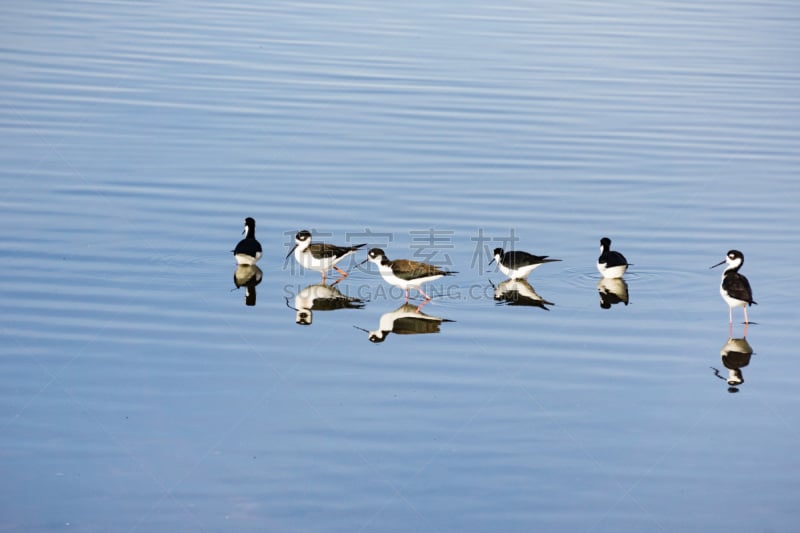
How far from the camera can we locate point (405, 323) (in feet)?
51.7

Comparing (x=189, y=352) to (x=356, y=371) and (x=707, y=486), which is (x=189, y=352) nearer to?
(x=356, y=371)

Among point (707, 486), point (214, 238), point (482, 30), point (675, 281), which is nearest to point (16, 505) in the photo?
point (707, 486)

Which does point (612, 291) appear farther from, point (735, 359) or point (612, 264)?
point (735, 359)

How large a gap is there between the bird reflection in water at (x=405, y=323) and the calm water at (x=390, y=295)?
7 centimetres

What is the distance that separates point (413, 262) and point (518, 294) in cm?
171

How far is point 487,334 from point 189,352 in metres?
3.75

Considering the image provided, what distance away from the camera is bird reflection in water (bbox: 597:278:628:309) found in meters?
16.7

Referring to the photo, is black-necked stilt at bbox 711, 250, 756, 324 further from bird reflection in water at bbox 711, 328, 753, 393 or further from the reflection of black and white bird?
the reflection of black and white bird

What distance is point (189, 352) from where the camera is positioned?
46.2 ft

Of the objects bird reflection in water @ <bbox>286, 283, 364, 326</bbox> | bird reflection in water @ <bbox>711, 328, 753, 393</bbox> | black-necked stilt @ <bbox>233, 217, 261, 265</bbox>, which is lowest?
bird reflection in water @ <bbox>711, 328, 753, 393</bbox>

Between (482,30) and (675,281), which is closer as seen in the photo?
(675,281)

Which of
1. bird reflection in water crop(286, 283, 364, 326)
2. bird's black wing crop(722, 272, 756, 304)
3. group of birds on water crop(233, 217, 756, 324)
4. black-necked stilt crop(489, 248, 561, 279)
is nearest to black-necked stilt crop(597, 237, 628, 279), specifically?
group of birds on water crop(233, 217, 756, 324)

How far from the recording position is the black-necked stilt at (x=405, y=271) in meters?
16.5

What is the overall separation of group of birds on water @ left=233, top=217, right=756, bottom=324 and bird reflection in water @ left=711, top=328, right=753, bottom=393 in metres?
0.87
